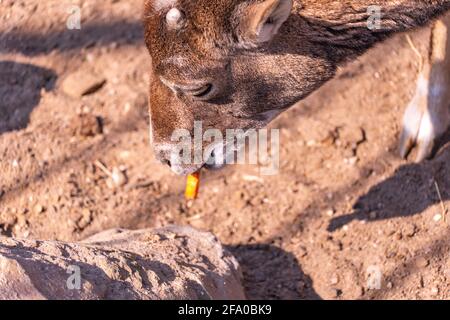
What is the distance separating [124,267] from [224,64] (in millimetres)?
1195

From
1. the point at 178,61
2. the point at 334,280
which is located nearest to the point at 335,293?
the point at 334,280

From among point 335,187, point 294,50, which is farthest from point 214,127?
point 335,187

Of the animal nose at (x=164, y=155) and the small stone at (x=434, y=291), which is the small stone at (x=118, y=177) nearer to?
the animal nose at (x=164, y=155)

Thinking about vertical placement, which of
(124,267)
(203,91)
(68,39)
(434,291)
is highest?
(203,91)

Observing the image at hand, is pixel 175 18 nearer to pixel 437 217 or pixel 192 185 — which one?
pixel 192 185

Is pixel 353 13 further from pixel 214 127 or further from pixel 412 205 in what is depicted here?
pixel 412 205

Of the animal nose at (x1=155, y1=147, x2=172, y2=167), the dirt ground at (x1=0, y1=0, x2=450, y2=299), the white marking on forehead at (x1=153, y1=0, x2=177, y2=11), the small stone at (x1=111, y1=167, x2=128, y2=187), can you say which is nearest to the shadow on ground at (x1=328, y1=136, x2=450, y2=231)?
the dirt ground at (x1=0, y1=0, x2=450, y2=299)

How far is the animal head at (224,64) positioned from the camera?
3943 millimetres

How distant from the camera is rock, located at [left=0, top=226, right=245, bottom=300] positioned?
135 inches

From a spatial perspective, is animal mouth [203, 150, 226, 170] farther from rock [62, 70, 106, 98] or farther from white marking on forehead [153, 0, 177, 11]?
rock [62, 70, 106, 98]

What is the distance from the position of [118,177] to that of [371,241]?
193 centimetres

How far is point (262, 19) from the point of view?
3.82 meters

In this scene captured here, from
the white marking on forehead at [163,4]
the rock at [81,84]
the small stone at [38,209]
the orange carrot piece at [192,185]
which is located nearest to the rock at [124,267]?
the orange carrot piece at [192,185]

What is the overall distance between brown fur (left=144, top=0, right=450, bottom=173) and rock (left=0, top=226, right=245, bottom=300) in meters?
0.61
